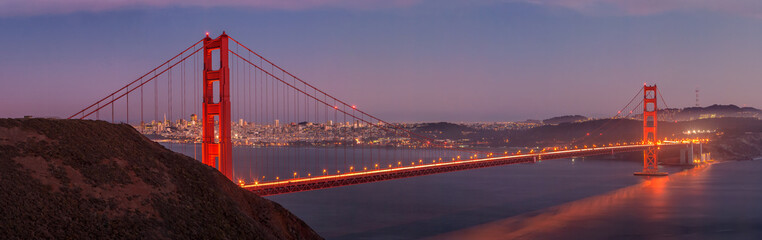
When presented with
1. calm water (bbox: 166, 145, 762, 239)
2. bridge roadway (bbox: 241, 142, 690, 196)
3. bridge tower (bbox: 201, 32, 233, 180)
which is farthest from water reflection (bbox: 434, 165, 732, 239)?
bridge tower (bbox: 201, 32, 233, 180)

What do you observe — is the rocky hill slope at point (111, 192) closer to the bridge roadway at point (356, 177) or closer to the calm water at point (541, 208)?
the bridge roadway at point (356, 177)

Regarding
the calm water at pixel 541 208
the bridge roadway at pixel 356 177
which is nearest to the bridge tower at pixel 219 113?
the bridge roadway at pixel 356 177

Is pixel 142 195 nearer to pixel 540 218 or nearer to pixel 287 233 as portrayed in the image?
pixel 287 233

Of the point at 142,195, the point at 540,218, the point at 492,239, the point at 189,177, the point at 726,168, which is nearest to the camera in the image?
the point at 142,195

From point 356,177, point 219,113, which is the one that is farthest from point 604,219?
point 219,113

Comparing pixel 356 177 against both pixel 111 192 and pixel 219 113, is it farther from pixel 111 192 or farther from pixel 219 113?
pixel 111 192

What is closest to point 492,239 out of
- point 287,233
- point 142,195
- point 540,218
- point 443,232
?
point 443,232
